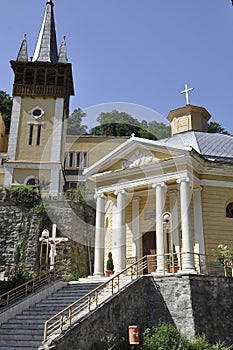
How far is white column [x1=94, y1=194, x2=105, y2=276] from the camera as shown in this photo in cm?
1803

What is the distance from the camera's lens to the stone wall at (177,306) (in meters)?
12.9

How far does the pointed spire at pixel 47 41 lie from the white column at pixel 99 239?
2000 cm

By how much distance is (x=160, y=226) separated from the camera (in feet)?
54.4

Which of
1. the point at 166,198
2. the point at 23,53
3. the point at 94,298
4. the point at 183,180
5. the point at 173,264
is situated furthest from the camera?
the point at 23,53

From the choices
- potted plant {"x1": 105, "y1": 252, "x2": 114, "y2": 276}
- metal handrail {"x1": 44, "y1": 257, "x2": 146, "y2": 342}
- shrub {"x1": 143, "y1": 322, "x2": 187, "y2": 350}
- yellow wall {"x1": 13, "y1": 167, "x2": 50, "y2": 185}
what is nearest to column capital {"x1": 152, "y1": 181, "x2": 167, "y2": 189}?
potted plant {"x1": 105, "y1": 252, "x2": 114, "y2": 276}

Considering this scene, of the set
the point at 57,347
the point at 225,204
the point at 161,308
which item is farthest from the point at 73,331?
the point at 225,204

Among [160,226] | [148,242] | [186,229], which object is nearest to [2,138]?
[148,242]

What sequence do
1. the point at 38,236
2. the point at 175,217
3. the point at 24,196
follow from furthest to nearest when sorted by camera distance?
the point at 24,196, the point at 38,236, the point at 175,217

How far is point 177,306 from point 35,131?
886 inches

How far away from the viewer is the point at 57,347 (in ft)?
34.1

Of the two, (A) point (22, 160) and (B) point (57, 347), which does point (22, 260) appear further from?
(B) point (57, 347)

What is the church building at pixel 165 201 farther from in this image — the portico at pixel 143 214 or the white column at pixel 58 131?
the white column at pixel 58 131

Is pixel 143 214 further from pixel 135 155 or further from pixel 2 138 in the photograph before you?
pixel 2 138

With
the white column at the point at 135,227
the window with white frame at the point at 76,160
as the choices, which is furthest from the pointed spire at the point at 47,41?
the white column at the point at 135,227
